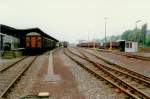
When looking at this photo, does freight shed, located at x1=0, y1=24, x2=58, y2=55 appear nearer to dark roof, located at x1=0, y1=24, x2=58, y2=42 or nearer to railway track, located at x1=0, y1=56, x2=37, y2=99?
dark roof, located at x1=0, y1=24, x2=58, y2=42

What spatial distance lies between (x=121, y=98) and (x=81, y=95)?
150cm

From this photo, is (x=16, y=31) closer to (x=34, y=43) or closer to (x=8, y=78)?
(x=34, y=43)

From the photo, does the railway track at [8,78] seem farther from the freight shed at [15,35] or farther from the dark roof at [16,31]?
the dark roof at [16,31]

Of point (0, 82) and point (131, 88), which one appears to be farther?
point (0, 82)

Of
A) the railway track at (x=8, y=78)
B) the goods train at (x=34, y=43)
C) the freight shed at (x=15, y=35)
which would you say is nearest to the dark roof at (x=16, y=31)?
the freight shed at (x=15, y=35)

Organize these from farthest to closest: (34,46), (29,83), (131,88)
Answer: (34,46), (29,83), (131,88)

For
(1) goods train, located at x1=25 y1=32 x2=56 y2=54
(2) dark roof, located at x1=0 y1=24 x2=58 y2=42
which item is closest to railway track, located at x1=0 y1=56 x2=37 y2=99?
(1) goods train, located at x1=25 y1=32 x2=56 y2=54

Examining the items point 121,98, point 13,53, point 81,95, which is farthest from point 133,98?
point 13,53

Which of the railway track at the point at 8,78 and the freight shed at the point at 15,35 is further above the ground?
the freight shed at the point at 15,35

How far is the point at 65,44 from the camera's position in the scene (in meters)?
109

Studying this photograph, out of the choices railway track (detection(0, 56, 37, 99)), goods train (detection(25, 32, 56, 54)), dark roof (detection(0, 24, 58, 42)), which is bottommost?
railway track (detection(0, 56, 37, 99))

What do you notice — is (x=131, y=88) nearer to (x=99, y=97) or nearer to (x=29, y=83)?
(x=99, y=97)

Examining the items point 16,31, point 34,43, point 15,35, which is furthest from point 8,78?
point 15,35

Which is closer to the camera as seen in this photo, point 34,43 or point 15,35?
point 34,43
